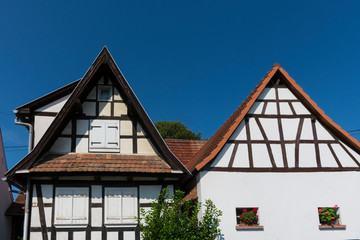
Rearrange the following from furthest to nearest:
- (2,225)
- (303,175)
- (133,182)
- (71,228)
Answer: (2,225)
(303,175)
(133,182)
(71,228)

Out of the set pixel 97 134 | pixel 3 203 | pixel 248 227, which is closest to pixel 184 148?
pixel 97 134

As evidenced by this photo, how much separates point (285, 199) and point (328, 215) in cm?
156

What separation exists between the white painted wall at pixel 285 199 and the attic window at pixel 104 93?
14.3 ft

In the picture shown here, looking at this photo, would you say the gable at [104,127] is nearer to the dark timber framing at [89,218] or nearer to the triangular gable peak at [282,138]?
the dark timber framing at [89,218]

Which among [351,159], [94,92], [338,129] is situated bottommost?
[351,159]

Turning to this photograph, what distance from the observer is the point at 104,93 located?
12539mm

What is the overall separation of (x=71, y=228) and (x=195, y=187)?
14.4 ft

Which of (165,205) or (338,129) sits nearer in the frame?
(165,205)

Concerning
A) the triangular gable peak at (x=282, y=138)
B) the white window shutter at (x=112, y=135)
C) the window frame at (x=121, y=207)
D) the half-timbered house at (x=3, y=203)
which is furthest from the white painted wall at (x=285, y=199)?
the half-timbered house at (x=3, y=203)

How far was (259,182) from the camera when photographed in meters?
12.0

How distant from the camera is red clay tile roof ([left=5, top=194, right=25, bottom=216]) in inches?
733

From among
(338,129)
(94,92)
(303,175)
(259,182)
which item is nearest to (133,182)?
(94,92)

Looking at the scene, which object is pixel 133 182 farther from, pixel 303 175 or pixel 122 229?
pixel 303 175

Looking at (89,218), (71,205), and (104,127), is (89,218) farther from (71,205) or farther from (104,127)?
(104,127)
